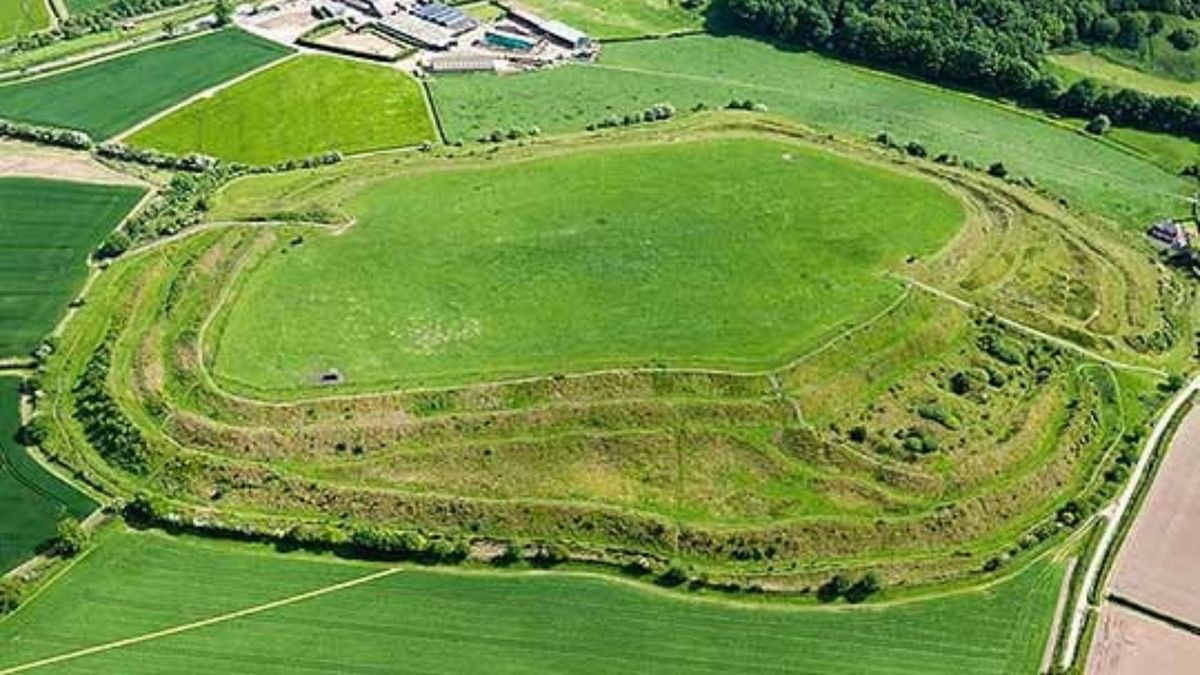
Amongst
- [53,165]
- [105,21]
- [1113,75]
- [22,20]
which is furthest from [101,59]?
[1113,75]

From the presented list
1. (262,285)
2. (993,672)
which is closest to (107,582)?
(262,285)

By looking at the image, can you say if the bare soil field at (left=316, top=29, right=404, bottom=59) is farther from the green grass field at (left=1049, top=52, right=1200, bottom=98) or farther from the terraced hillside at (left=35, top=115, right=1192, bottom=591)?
the green grass field at (left=1049, top=52, right=1200, bottom=98)

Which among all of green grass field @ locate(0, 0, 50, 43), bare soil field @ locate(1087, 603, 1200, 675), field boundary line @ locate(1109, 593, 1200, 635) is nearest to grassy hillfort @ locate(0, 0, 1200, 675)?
bare soil field @ locate(1087, 603, 1200, 675)

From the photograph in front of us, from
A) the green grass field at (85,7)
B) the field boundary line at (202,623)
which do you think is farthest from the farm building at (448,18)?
the field boundary line at (202,623)

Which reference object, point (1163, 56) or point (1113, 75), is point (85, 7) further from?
point (1163, 56)

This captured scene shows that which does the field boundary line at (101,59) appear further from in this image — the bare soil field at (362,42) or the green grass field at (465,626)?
the green grass field at (465,626)

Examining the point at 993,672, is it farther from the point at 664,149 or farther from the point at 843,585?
the point at 664,149
